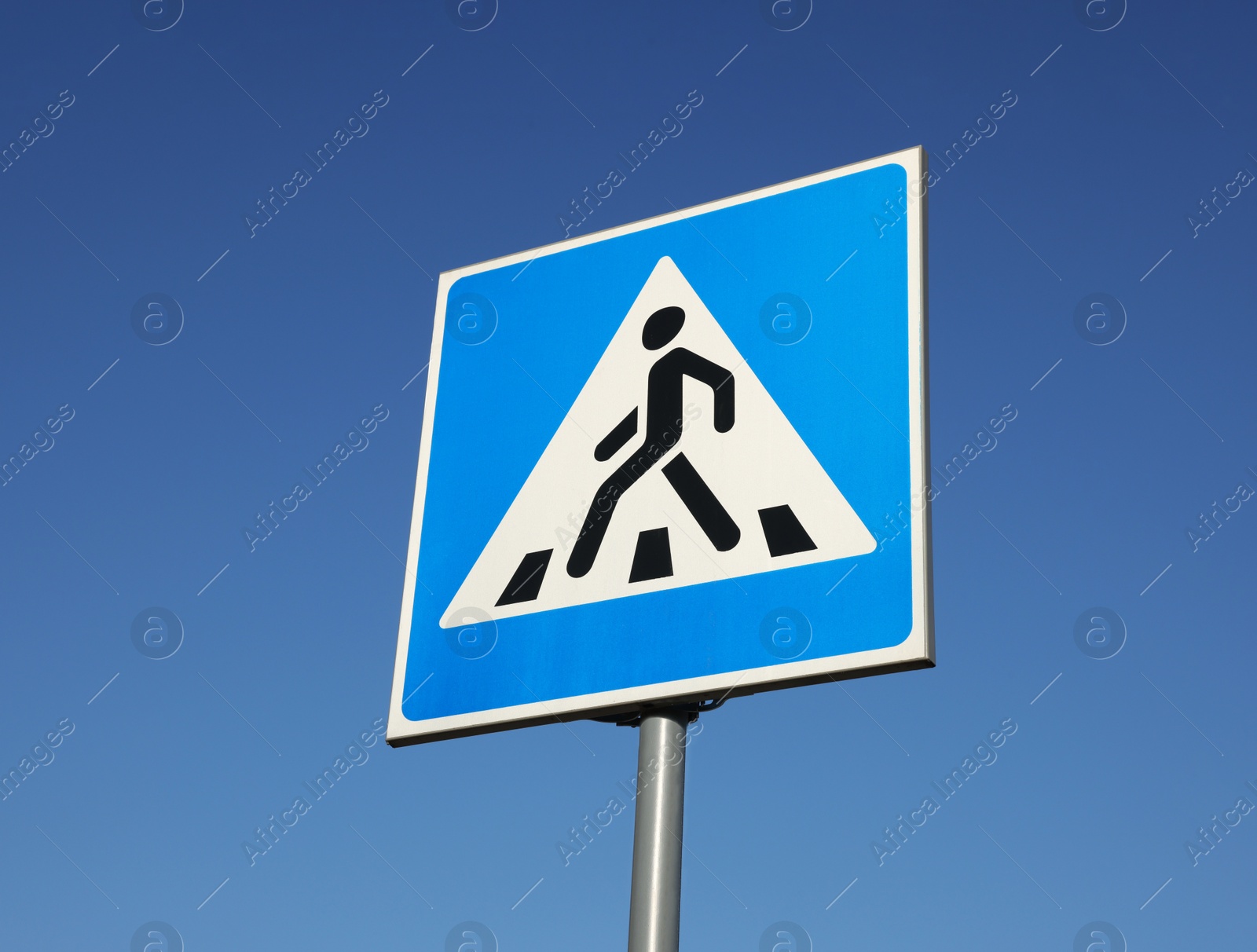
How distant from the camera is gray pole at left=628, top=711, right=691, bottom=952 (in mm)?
2244

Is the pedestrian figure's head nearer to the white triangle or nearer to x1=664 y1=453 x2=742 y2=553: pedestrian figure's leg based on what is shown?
the white triangle

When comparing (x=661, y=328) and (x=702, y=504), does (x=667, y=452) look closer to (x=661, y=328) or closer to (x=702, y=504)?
(x=702, y=504)

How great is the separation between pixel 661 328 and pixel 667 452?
35 centimetres

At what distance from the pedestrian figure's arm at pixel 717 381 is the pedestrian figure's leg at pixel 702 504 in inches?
4.4

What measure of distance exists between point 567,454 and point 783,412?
1.66 ft

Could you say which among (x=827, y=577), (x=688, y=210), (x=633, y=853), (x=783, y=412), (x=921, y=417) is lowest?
(x=633, y=853)

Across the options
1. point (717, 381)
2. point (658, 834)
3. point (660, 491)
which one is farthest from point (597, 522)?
Answer: point (658, 834)

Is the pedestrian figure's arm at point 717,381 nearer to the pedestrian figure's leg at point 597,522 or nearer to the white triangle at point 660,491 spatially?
the white triangle at point 660,491

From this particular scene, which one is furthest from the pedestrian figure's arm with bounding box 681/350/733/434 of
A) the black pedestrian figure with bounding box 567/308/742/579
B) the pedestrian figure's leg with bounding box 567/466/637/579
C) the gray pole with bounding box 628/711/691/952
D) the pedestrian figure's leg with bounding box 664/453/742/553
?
the gray pole with bounding box 628/711/691/952

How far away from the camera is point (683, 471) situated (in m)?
2.65

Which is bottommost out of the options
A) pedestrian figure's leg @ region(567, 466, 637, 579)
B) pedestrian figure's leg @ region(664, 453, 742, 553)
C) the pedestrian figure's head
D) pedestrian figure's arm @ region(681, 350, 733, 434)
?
pedestrian figure's leg @ region(664, 453, 742, 553)

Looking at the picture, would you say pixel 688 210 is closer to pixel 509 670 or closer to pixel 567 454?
pixel 567 454

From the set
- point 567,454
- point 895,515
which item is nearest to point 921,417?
point 895,515

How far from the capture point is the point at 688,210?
305 cm
